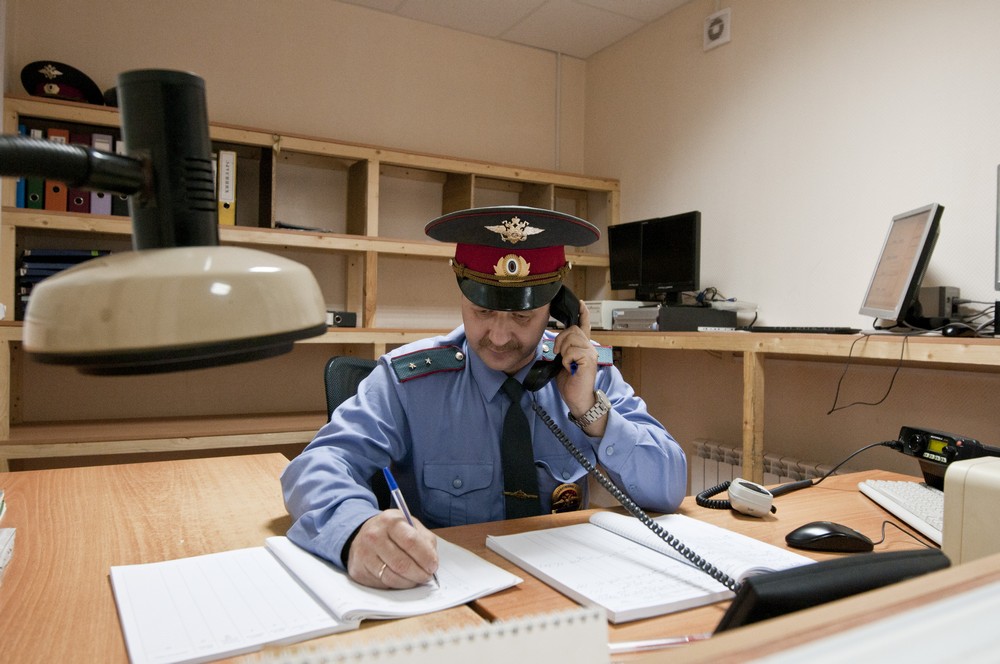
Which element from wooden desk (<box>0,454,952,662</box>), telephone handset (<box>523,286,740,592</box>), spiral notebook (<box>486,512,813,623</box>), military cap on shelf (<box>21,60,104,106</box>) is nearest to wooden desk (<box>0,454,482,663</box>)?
wooden desk (<box>0,454,952,662</box>)

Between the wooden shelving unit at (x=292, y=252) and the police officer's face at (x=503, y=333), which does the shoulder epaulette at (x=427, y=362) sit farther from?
the wooden shelving unit at (x=292, y=252)

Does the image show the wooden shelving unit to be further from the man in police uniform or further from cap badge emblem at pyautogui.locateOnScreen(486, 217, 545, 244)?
cap badge emblem at pyautogui.locateOnScreen(486, 217, 545, 244)

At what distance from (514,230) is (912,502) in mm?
898

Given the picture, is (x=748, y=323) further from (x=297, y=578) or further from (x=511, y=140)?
(x=297, y=578)

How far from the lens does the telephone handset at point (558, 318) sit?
1.35 m

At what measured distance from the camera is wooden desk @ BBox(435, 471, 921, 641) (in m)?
0.75

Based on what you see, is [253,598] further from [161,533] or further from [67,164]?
[67,164]

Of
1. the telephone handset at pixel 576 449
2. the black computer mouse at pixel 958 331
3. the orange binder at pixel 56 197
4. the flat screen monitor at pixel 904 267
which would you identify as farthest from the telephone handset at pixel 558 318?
the orange binder at pixel 56 197

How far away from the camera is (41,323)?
1.13ft

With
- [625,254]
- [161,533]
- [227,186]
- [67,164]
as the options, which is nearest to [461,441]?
[161,533]

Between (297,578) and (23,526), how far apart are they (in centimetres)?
60

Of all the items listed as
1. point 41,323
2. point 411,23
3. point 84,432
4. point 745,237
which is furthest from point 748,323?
point 41,323

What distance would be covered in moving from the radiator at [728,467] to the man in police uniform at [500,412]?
1832mm

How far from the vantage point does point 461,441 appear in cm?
138
